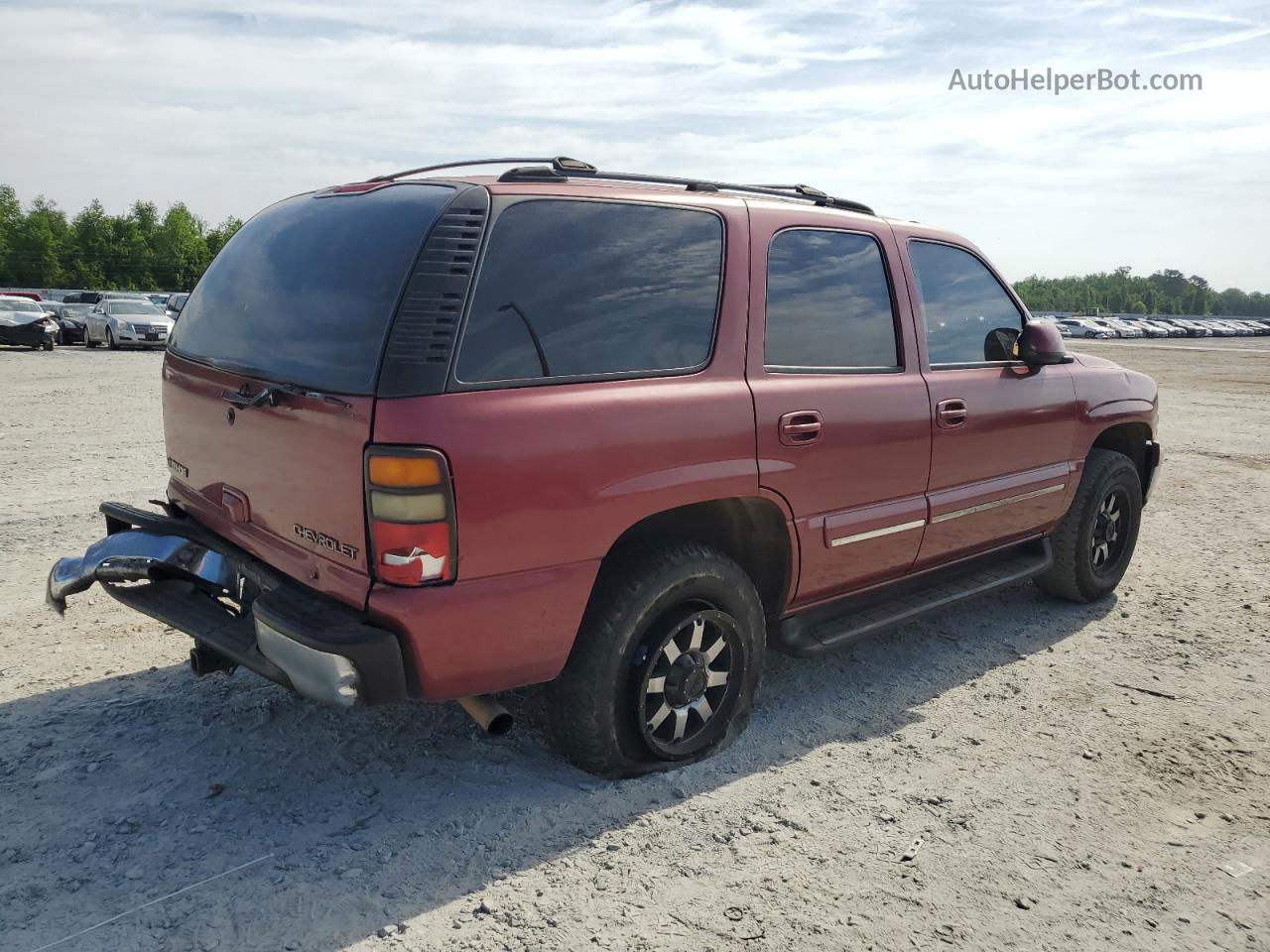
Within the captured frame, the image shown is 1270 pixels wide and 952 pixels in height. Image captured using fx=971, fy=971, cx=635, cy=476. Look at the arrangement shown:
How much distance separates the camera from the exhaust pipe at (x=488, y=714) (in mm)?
2916

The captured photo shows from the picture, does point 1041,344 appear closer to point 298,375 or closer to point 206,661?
point 298,375

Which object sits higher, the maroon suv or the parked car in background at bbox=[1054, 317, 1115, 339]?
the parked car in background at bbox=[1054, 317, 1115, 339]

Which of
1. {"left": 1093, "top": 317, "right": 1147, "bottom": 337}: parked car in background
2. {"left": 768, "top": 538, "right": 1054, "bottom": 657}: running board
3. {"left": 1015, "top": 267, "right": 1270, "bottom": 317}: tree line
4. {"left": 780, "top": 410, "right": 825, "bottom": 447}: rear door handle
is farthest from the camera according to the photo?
{"left": 1015, "top": 267, "right": 1270, "bottom": 317}: tree line

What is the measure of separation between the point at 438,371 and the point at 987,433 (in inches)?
104

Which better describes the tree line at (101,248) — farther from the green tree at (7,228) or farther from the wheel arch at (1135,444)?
the wheel arch at (1135,444)

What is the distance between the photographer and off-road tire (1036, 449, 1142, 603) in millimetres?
5059

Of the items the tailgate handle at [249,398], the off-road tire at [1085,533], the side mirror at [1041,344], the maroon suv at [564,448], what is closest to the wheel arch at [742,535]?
the maroon suv at [564,448]

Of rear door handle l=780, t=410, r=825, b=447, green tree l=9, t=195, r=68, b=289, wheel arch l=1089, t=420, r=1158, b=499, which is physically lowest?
wheel arch l=1089, t=420, r=1158, b=499

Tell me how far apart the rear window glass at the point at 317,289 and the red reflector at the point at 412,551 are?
0.40 m

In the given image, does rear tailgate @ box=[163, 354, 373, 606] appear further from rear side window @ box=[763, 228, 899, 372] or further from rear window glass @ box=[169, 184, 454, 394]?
rear side window @ box=[763, 228, 899, 372]

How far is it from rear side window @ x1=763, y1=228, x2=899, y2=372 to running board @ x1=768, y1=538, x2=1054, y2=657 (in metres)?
0.98

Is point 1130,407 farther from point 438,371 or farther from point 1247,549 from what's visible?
point 438,371

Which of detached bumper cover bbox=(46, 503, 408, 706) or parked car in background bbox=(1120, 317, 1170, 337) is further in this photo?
parked car in background bbox=(1120, 317, 1170, 337)

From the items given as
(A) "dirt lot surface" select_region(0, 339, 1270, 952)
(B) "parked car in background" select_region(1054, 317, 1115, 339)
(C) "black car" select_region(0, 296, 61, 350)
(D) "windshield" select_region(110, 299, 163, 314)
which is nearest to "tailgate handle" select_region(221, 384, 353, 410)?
(A) "dirt lot surface" select_region(0, 339, 1270, 952)
